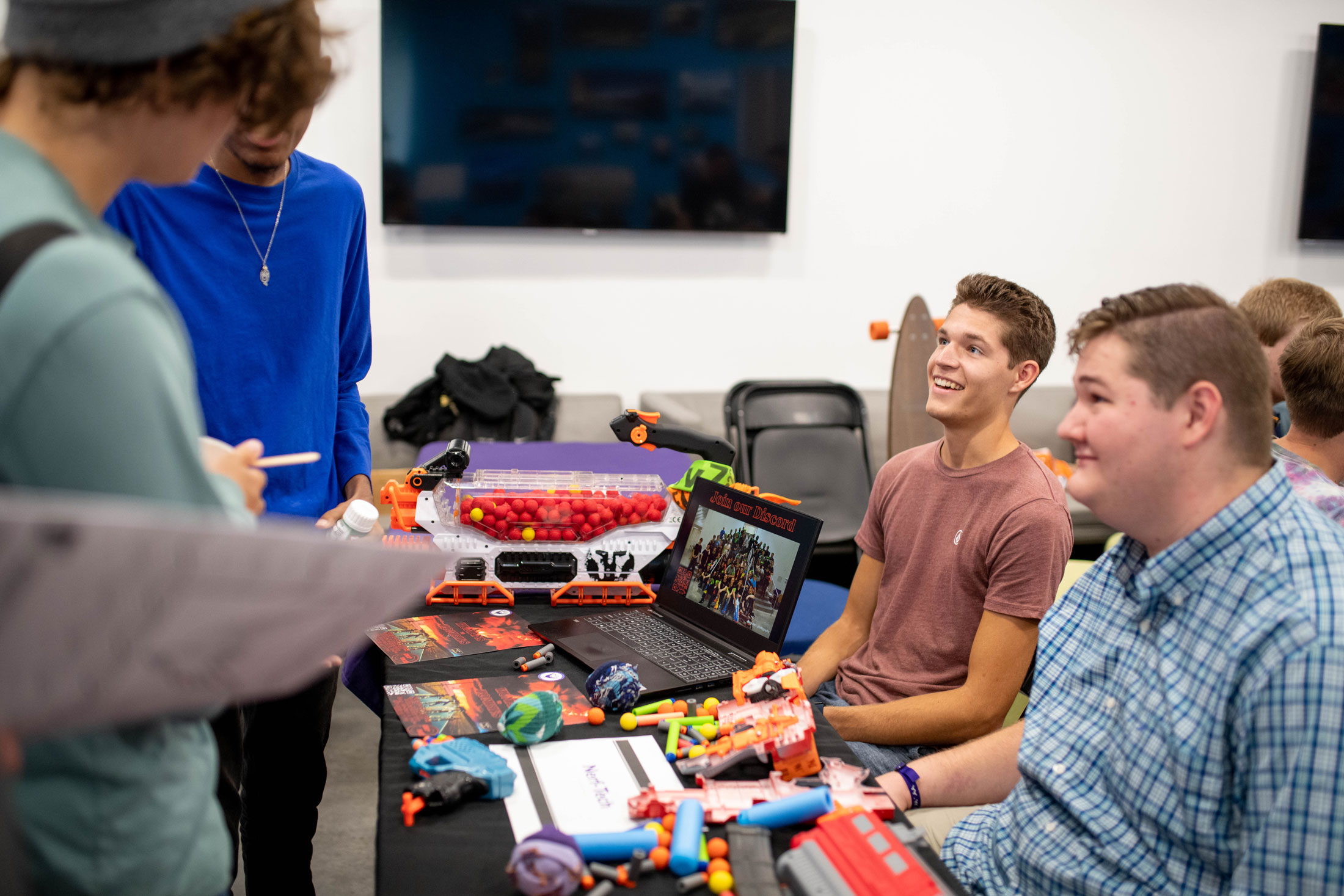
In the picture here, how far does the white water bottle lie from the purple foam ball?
29.8 inches

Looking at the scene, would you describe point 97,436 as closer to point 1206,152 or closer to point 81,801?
point 81,801

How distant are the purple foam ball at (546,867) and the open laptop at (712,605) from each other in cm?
49

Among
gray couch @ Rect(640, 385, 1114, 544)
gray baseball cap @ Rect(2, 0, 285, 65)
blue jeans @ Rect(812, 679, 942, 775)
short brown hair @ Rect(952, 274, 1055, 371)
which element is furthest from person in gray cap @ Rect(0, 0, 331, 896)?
gray couch @ Rect(640, 385, 1114, 544)

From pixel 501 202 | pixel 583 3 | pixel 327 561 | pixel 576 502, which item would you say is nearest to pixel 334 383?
pixel 576 502

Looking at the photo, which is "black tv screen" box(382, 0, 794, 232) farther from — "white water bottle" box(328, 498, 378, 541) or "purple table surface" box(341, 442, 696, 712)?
"white water bottle" box(328, 498, 378, 541)

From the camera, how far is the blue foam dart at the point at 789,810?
3.71 feet

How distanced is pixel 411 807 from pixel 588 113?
11.1ft

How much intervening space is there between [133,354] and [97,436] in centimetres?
6

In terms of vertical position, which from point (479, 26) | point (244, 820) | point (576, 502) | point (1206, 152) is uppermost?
point (479, 26)

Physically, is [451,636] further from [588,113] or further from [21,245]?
[588,113]

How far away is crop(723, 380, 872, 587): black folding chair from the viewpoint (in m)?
3.83

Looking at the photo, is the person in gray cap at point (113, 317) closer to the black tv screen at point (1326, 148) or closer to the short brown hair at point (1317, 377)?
the short brown hair at point (1317, 377)

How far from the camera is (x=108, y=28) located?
704 millimetres

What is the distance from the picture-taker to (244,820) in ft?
5.97
